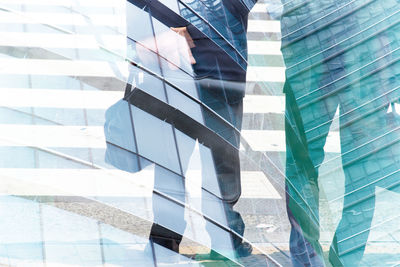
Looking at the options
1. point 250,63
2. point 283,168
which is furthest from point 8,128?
point 250,63

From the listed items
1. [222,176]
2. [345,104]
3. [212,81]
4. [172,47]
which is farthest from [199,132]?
[345,104]

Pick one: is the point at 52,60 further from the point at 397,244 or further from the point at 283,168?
the point at 397,244

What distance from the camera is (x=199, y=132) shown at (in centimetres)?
1038

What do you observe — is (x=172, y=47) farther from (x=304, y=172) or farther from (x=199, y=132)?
(x=304, y=172)

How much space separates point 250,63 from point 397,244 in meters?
4.15

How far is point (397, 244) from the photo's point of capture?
10.9 meters

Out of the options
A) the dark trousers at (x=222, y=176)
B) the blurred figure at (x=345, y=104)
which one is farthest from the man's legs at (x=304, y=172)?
the dark trousers at (x=222, y=176)

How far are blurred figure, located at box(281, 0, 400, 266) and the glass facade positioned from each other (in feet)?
0.10

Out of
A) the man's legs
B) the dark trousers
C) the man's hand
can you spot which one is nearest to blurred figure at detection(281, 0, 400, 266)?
the man's legs

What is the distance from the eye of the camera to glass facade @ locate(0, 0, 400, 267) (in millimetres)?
7953

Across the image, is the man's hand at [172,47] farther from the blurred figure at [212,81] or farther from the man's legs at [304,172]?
the man's legs at [304,172]

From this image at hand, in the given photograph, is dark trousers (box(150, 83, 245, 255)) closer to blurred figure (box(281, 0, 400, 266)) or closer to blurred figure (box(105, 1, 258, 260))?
blurred figure (box(105, 1, 258, 260))

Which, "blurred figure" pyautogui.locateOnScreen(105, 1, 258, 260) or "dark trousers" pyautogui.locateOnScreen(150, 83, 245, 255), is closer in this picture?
"dark trousers" pyautogui.locateOnScreen(150, 83, 245, 255)

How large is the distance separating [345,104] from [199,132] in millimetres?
3809
